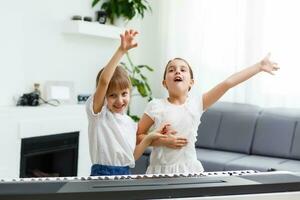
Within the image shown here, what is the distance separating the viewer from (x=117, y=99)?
178 centimetres

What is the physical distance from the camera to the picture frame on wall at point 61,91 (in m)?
3.92

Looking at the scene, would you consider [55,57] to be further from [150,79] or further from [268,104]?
[268,104]

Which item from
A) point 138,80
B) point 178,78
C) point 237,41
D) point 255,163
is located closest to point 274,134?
point 255,163

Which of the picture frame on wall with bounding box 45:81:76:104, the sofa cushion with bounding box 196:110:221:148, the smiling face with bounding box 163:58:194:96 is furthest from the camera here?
the sofa cushion with bounding box 196:110:221:148

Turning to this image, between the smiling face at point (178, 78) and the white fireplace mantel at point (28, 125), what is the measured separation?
5.77 feet

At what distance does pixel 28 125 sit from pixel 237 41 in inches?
83.7

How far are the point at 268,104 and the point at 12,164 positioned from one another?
233 cm

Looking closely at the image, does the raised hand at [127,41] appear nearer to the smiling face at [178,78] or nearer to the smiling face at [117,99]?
the smiling face at [117,99]

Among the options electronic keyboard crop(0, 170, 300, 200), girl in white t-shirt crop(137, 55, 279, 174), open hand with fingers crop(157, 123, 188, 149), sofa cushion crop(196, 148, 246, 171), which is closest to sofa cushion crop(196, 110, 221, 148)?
sofa cushion crop(196, 148, 246, 171)

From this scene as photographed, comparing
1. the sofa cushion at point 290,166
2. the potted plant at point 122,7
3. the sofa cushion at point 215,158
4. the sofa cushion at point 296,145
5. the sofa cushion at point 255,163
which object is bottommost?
the sofa cushion at point 215,158

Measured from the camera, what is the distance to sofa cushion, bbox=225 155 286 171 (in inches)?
134

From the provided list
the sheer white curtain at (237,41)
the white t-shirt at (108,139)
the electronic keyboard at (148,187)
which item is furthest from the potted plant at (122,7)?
the electronic keyboard at (148,187)

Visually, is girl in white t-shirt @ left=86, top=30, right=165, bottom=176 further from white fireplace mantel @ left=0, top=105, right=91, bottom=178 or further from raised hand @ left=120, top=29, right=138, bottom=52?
white fireplace mantel @ left=0, top=105, right=91, bottom=178

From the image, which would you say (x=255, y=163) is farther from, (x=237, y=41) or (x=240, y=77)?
(x=240, y=77)
